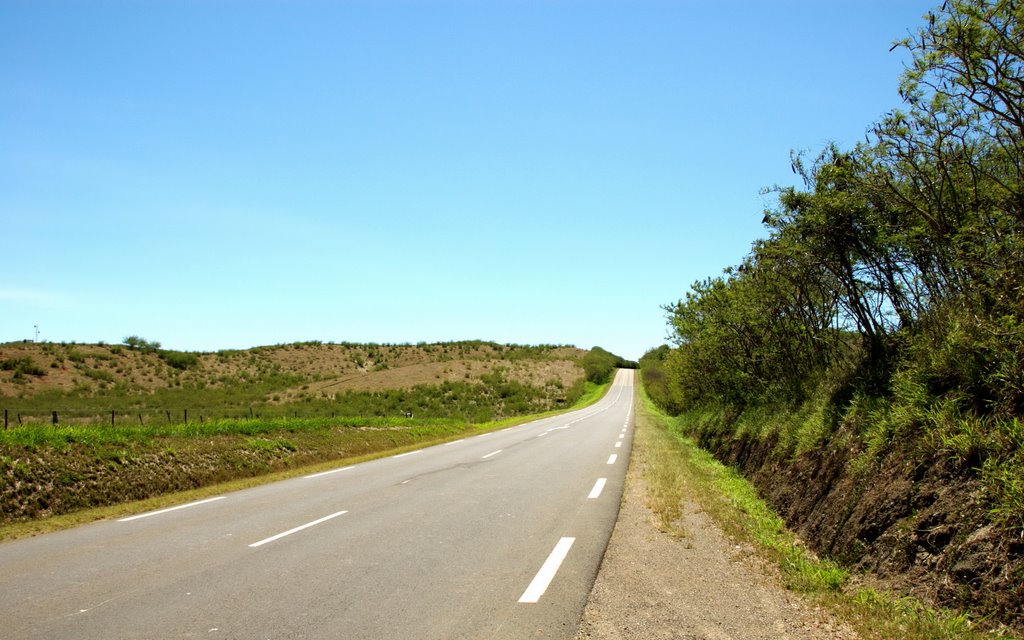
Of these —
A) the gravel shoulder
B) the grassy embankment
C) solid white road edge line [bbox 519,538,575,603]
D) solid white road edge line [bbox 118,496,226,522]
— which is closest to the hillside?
solid white road edge line [bbox 118,496,226,522]

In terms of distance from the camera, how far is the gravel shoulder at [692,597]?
448cm

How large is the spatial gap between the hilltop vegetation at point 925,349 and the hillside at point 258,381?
996 inches

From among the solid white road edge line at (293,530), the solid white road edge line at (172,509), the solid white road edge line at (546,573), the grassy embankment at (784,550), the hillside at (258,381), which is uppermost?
the hillside at (258,381)

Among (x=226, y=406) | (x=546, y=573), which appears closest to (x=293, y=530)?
(x=546, y=573)

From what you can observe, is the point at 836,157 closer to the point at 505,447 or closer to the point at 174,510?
the point at 174,510

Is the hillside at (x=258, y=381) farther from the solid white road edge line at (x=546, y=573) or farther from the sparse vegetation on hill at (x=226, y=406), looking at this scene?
the solid white road edge line at (x=546, y=573)

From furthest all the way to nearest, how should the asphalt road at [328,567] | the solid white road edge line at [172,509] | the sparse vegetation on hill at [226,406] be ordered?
the sparse vegetation on hill at [226,406], the solid white road edge line at [172,509], the asphalt road at [328,567]

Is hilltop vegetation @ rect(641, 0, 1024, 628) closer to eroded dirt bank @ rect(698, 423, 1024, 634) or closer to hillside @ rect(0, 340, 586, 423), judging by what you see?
eroded dirt bank @ rect(698, 423, 1024, 634)

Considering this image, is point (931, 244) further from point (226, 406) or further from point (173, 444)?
point (226, 406)

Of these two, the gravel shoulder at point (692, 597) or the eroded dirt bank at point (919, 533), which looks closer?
the eroded dirt bank at point (919, 533)

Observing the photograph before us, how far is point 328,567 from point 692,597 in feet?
11.8

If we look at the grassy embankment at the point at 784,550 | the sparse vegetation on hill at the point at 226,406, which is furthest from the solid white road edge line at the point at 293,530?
the sparse vegetation on hill at the point at 226,406

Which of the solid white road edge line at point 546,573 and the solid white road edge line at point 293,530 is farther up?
the solid white road edge line at point 293,530

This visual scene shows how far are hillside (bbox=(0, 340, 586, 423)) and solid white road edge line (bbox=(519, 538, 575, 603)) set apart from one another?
24.7m
